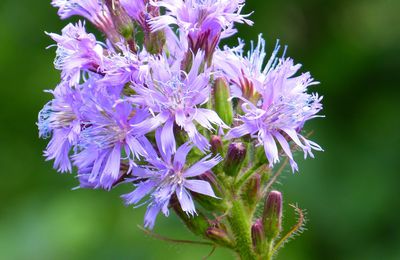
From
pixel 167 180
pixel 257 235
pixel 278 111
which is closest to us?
pixel 167 180

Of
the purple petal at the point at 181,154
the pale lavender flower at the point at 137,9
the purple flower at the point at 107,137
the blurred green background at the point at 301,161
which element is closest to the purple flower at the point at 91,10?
the pale lavender flower at the point at 137,9

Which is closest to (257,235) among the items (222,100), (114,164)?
(222,100)

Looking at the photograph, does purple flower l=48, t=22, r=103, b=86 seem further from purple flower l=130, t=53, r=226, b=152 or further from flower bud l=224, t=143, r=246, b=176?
flower bud l=224, t=143, r=246, b=176

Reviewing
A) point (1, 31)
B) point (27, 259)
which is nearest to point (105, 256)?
point (27, 259)

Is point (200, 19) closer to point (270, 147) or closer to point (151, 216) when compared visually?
point (270, 147)

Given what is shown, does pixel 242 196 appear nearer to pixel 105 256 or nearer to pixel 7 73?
pixel 105 256

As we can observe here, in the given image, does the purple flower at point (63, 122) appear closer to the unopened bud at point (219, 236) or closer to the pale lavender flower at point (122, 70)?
the pale lavender flower at point (122, 70)
